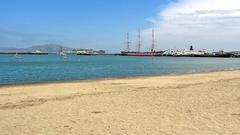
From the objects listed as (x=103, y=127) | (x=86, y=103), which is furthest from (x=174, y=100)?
(x=103, y=127)

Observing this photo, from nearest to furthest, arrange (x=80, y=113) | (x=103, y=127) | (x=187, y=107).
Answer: (x=103, y=127)
(x=80, y=113)
(x=187, y=107)

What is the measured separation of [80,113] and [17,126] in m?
2.55

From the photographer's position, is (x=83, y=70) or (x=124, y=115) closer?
(x=124, y=115)

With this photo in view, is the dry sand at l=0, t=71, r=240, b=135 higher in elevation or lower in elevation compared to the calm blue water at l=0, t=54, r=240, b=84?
higher

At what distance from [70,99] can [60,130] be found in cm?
654

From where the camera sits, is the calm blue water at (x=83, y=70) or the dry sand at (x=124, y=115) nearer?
the dry sand at (x=124, y=115)

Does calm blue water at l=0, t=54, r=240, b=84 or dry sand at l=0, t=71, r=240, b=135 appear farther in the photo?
calm blue water at l=0, t=54, r=240, b=84

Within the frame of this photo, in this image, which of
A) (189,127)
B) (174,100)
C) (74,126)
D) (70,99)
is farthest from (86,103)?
(189,127)

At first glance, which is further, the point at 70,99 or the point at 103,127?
the point at 70,99

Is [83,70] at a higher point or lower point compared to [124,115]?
lower

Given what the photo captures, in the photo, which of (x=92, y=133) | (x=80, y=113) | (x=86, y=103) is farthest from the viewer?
(x=86, y=103)

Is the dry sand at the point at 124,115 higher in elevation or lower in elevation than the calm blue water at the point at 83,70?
higher

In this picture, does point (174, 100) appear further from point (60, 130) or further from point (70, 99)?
point (60, 130)

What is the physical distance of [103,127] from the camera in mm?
10898
